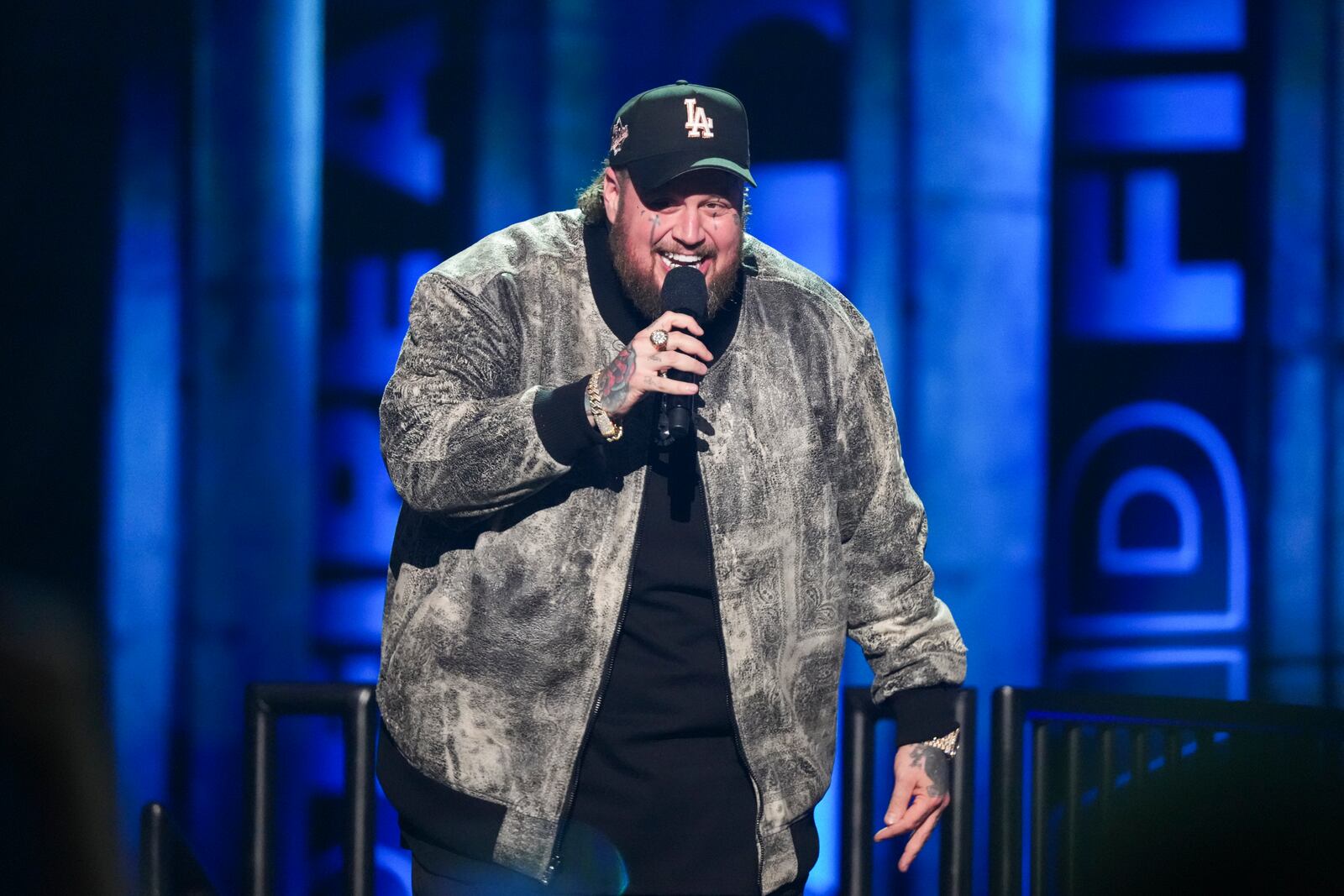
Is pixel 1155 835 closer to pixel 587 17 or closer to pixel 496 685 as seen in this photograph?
pixel 496 685

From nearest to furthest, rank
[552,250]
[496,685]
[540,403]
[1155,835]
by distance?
[540,403]
[496,685]
[552,250]
[1155,835]

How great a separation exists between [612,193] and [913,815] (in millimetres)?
1023

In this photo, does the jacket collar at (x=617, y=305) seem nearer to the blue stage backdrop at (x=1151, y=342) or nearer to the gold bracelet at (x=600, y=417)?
the gold bracelet at (x=600, y=417)

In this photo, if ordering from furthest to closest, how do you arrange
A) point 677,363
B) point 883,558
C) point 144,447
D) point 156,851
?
point 144,447 → point 883,558 → point 156,851 → point 677,363

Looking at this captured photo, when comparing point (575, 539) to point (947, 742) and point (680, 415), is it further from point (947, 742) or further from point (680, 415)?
point (947, 742)

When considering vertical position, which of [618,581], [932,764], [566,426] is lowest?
[932,764]

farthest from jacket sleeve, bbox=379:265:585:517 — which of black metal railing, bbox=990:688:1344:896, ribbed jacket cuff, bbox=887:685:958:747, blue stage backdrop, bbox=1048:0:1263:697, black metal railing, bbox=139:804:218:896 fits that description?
blue stage backdrop, bbox=1048:0:1263:697

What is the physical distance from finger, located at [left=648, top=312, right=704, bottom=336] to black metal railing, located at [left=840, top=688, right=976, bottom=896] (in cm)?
124

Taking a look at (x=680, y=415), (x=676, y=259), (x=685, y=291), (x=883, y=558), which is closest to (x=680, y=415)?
(x=680, y=415)

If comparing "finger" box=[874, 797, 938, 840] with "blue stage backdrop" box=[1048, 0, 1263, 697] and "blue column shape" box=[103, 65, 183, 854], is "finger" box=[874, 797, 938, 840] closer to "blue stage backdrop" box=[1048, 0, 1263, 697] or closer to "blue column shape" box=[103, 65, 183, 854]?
"blue stage backdrop" box=[1048, 0, 1263, 697]

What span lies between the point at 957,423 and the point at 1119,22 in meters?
1.12

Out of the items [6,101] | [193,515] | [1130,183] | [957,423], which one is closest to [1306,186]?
[1130,183]

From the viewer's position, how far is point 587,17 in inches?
139

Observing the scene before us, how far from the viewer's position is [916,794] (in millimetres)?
2072
